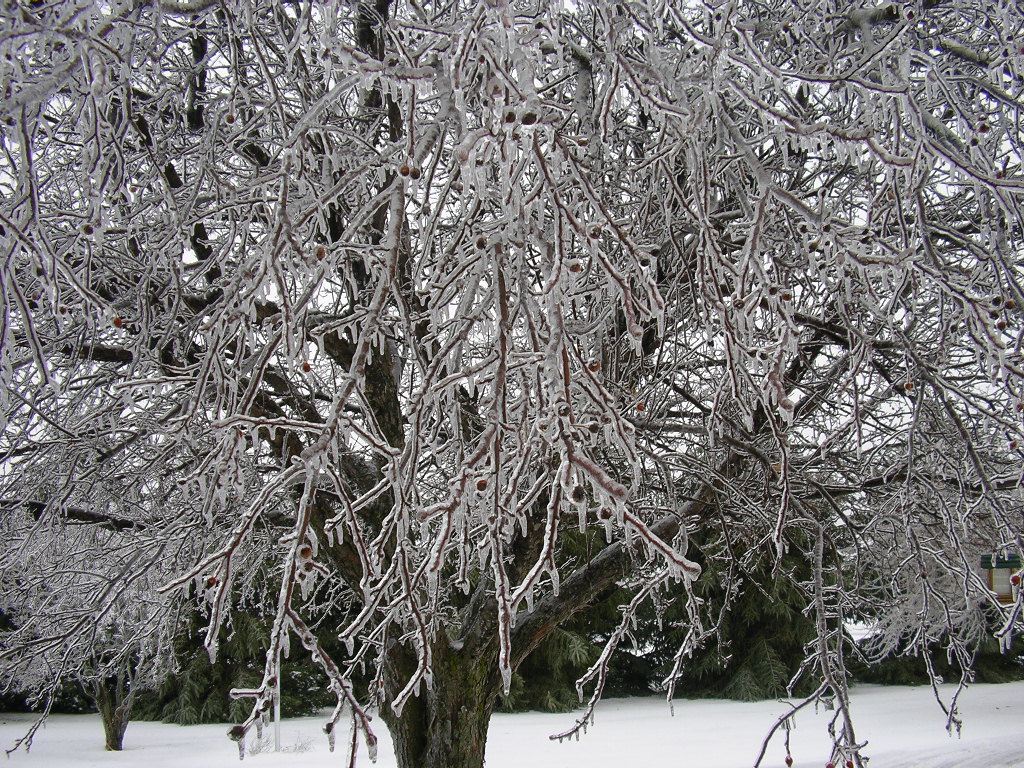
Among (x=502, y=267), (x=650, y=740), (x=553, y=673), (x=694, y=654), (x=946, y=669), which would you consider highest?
(x=502, y=267)

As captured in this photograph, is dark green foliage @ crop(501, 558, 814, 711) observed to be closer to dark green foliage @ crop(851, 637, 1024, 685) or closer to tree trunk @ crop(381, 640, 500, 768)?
dark green foliage @ crop(851, 637, 1024, 685)

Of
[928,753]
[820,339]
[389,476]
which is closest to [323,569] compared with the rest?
[389,476]

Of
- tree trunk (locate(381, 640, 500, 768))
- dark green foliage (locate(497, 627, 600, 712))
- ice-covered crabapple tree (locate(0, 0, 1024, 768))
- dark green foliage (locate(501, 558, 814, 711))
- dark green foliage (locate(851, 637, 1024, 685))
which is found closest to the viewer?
ice-covered crabapple tree (locate(0, 0, 1024, 768))

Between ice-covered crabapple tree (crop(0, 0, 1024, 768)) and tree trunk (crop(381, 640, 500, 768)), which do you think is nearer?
ice-covered crabapple tree (crop(0, 0, 1024, 768))

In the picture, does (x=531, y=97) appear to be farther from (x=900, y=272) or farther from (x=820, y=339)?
(x=820, y=339)

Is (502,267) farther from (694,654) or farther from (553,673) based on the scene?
(694,654)

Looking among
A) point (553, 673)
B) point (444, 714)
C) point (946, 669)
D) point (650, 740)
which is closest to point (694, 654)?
point (553, 673)

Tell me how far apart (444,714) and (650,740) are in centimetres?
756

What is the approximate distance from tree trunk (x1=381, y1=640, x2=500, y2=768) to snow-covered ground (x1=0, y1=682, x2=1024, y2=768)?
207 inches

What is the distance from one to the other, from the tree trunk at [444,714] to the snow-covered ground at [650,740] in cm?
525

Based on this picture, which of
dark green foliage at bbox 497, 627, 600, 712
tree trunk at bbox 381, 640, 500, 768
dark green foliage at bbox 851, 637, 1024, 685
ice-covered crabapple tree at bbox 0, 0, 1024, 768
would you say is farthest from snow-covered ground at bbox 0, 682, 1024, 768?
ice-covered crabapple tree at bbox 0, 0, 1024, 768

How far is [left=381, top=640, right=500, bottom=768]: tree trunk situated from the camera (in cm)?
437

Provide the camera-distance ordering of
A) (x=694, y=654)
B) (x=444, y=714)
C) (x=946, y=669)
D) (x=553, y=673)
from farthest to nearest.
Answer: (x=946, y=669) → (x=694, y=654) → (x=553, y=673) → (x=444, y=714)

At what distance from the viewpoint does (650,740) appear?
36.0ft
